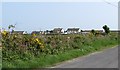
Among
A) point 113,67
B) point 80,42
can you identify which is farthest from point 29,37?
point 80,42

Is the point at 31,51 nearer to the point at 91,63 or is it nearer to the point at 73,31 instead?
the point at 91,63

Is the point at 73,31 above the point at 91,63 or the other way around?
above

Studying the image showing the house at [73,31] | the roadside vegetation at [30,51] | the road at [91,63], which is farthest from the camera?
the house at [73,31]

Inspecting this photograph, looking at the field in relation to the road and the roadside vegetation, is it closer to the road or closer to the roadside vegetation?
the roadside vegetation

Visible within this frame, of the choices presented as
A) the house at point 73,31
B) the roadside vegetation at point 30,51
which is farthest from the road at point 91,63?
the house at point 73,31

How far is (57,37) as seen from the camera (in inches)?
966

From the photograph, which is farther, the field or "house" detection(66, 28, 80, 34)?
"house" detection(66, 28, 80, 34)

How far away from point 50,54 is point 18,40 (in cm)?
262

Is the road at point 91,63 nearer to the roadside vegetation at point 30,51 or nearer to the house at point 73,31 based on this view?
the roadside vegetation at point 30,51

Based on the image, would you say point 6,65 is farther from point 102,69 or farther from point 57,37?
point 57,37

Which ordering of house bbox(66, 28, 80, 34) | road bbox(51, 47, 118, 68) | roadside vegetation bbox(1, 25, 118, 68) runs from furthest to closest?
house bbox(66, 28, 80, 34), road bbox(51, 47, 118, 68), roadside vegetation bbox(1, 25, 118, 68)

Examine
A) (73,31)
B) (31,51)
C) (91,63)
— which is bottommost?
(91,63)

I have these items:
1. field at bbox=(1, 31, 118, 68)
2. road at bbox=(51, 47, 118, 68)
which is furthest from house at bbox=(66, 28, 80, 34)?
road at bbox=(51, 47, 118, 68)

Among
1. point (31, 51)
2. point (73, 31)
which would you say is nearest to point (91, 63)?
point (31, 51)
